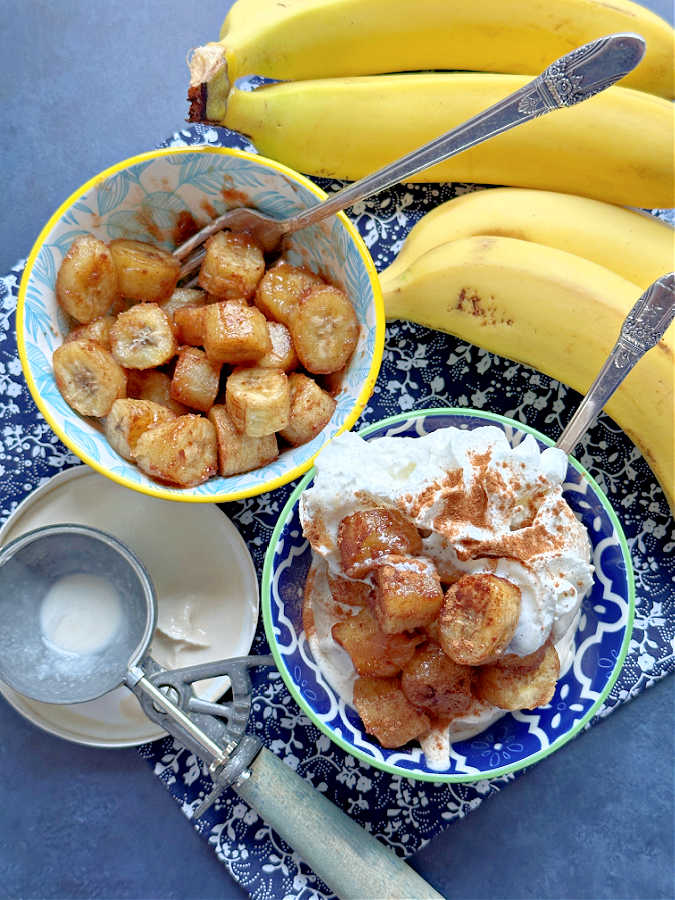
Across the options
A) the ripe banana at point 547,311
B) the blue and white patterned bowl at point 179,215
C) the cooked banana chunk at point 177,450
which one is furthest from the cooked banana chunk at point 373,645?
the ripe banana at point 547,311

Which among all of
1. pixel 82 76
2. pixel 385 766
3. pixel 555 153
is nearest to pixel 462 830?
pixel 385 766

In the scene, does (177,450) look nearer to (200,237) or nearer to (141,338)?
(141,338)

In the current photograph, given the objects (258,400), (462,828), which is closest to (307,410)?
(258,400)

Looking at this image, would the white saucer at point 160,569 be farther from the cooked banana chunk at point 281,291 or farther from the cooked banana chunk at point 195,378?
the cooked banana chunk at point 281,291

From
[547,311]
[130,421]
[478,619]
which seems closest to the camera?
[478,619]

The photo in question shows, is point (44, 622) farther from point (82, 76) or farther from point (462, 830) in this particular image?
point (82, 76)

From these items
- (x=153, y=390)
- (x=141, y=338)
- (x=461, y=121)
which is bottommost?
(x=153, y=390)
